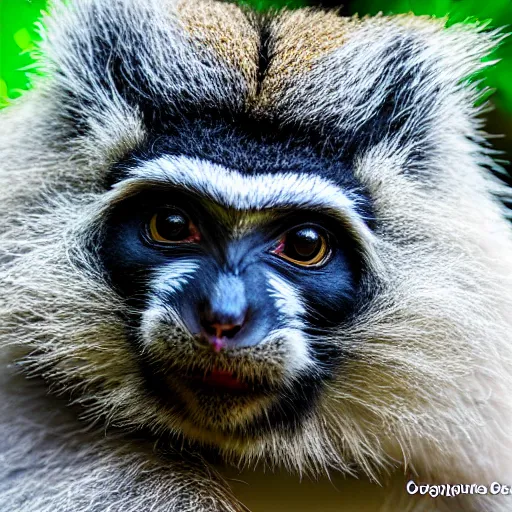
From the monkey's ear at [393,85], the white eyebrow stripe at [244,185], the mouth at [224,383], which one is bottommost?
the mouth at [224,383]

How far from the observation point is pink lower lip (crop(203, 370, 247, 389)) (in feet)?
3.65

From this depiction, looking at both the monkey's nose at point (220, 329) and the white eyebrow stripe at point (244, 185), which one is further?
the white eyebrow stripe at point (244, 185)

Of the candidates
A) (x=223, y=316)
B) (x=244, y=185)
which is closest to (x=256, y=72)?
(x=244, y=185)

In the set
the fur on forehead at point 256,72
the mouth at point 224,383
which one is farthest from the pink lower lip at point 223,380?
the fur on forehead at point 256,72

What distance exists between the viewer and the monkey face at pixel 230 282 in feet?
3.62

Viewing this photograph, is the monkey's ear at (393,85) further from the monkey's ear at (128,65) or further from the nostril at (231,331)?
the nostril at (231,331)

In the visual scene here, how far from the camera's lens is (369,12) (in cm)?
144

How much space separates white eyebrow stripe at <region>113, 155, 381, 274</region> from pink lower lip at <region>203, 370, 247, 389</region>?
0.26 m

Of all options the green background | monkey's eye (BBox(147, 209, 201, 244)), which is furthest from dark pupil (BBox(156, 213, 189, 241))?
the green background

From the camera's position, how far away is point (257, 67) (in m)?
1.23

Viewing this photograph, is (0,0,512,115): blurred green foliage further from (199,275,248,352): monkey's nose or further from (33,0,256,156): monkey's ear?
(199,275,248,352): monkey's nose

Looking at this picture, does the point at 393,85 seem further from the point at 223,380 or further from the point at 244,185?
the point at 223,380

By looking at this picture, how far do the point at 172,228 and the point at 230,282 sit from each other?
167 millimetres

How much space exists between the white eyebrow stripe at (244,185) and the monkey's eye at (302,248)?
5cm
